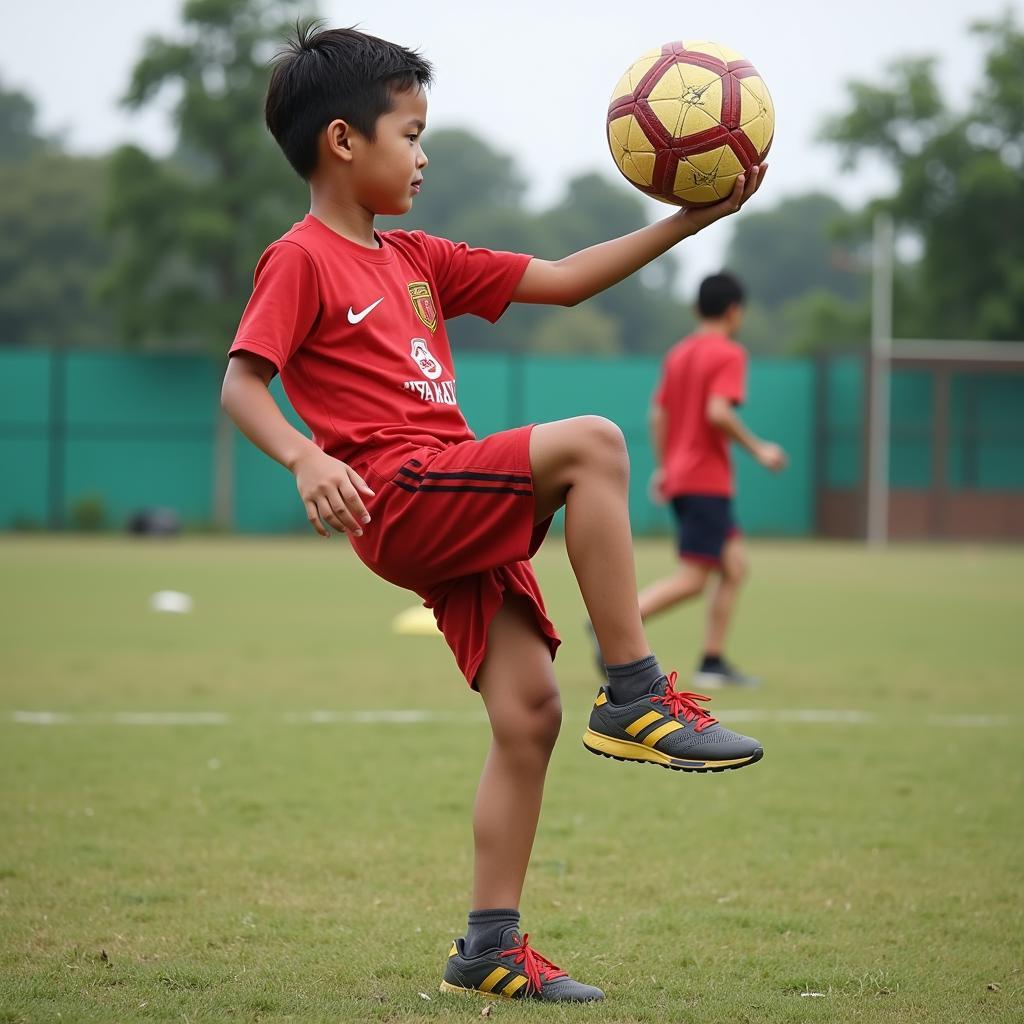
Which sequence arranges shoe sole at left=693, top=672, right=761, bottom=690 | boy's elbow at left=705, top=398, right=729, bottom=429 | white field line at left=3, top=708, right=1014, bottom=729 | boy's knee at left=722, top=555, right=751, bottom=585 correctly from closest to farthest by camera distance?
white field line at left=3, top=708, right=1014, bottom=729 < shoe sole at left=693, top=672, right=761, bottom=690 < boy's elbow at left=705, top=398, right=729, bottom=429 < boy's knee at left=722, top=555, right=751, bottom=585

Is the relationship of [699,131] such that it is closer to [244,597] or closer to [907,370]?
[244,597]

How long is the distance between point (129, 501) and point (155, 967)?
24.0 meters

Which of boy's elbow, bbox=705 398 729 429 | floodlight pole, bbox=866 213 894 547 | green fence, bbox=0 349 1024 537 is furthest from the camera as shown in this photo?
green fence, bbox=0 349 1024 537

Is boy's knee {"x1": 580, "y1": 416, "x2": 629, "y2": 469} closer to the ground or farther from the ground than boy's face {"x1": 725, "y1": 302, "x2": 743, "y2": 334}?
closer to the ground

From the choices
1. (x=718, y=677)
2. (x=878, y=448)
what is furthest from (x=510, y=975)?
(x=878, y=448)

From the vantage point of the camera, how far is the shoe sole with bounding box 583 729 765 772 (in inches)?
124

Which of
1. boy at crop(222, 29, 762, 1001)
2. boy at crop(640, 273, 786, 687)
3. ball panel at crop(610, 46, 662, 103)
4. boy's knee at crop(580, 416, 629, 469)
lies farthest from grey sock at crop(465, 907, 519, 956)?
boy at crop(640, 273, 786, 687)

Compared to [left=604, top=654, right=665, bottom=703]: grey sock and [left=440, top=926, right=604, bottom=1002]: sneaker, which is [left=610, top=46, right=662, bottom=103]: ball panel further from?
[left=440, top=926, right=604, bottom=1002]: sneaker

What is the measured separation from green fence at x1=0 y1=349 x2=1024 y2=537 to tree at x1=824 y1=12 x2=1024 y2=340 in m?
6.22

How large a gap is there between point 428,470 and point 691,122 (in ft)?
3.75

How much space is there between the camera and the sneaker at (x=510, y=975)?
329 centimetres

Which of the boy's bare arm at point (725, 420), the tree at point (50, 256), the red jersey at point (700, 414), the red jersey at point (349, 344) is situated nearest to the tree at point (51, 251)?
the tree at point (50, 256)

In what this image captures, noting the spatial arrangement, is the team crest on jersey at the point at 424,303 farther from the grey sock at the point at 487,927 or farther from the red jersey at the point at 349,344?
the grey sock at the point at 487,927

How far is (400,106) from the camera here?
3443 millimetres
